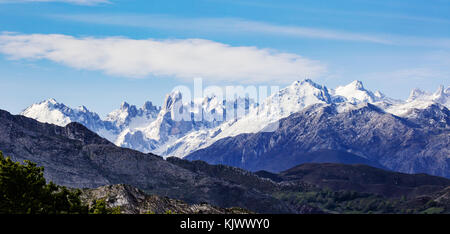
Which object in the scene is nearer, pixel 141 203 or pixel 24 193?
pixel 24 193

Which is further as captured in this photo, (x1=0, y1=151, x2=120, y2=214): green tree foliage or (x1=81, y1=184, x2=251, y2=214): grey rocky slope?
(x1=81, y1=184, x2=251, y2=214): grey rocky slope

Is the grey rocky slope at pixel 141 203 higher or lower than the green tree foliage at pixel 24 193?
lower

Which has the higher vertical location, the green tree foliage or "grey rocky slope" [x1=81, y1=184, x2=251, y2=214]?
the green tree foliage

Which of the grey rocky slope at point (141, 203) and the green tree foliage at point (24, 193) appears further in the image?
the grey rocky slope at point (141, 203)

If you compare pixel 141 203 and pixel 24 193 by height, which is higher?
pixel 24 193
